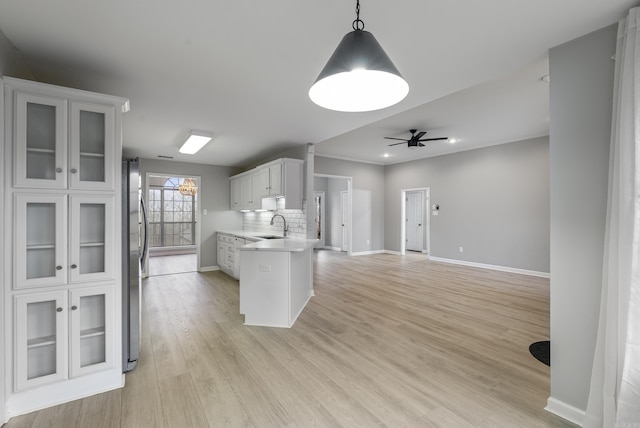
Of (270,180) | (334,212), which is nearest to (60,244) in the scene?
(270,180)

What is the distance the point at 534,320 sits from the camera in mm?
3402

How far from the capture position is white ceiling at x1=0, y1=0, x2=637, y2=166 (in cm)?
163

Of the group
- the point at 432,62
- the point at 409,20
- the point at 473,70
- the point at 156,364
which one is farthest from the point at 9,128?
the point at 473,70

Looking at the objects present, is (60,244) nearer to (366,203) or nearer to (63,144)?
(63,144)

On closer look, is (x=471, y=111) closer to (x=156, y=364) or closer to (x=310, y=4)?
(x=310, y=4)

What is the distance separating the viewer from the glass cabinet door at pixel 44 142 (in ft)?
6.31

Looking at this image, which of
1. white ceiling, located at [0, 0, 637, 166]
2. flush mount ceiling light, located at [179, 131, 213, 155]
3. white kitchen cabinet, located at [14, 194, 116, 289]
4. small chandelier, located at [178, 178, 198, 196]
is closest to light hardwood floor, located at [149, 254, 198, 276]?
small chandelier, located at [178, 178, 198, 196]

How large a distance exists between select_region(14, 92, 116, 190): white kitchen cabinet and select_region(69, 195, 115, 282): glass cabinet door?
0.45 feet

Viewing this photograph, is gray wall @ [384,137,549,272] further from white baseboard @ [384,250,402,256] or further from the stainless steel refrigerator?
the stainless steel refrigerator

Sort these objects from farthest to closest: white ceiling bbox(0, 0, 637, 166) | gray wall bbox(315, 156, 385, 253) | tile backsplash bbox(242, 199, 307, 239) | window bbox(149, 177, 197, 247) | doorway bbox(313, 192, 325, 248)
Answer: doorway bbox(313, 192, 325, 248)
window bbox(149, 177, 197, 247)
gray wall bbox(315, 156, 385, 253)
tile backsplash bbox(242, 199, 307, 239)
white ceiling bbox(0, 0, 637, 166)

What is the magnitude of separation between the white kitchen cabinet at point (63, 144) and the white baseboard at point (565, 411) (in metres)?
3.43

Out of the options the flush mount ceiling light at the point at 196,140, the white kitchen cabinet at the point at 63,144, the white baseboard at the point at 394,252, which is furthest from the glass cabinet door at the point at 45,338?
the white baseboard at the point at 394,252

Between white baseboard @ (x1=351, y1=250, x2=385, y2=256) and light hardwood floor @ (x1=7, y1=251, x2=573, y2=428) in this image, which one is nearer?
light hardwood floor @ (x1=7, y1=251, x2=573, y2=428)

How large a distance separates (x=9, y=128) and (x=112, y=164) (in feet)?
1.90
